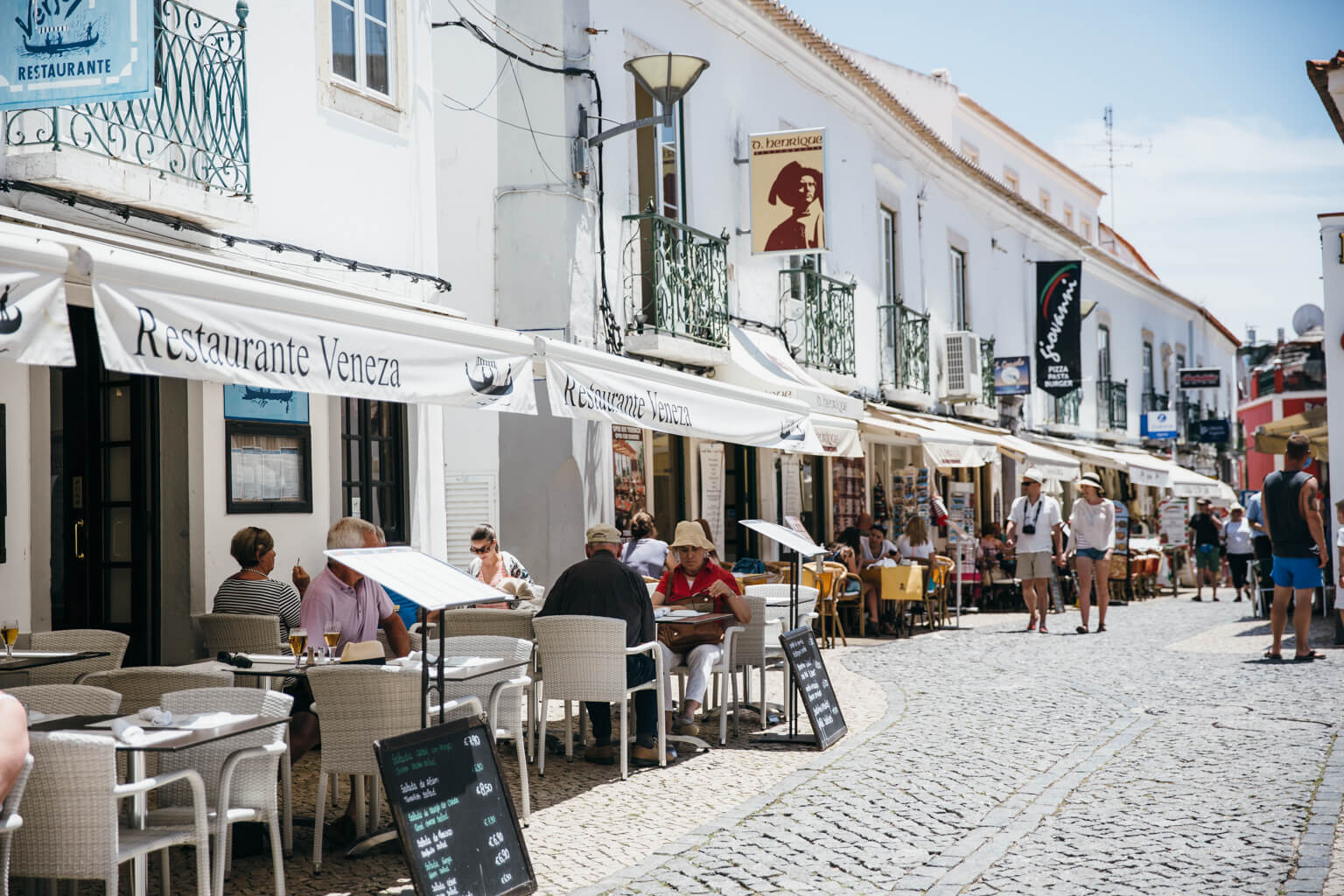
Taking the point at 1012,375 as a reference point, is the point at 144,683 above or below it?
below

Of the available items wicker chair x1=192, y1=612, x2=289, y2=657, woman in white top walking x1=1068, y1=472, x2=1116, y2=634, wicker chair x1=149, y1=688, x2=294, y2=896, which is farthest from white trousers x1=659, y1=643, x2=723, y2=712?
woman in white top walking x1=1068, y1=472, x2=1116, y2=634

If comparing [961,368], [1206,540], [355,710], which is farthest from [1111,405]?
[355,710]

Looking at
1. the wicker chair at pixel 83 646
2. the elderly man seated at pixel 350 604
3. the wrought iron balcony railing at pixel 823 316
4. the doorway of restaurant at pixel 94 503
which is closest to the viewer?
the wicker chair at pixel 83 646

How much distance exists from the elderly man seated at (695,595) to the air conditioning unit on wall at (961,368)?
1316 centimetres

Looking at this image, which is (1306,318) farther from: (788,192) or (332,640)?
(332,640)

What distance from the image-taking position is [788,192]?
1493 centimetres

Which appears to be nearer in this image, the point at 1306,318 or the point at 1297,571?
the point at 1297,571

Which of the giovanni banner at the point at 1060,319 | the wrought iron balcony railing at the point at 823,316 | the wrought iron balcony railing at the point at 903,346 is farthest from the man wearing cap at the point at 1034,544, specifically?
the giovanni banner at the point at 1060,319

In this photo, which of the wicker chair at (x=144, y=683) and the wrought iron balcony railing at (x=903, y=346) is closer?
the wicker chair at (x=144, y=683)

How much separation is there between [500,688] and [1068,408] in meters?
23.9

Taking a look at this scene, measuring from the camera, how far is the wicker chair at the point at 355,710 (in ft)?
18.1

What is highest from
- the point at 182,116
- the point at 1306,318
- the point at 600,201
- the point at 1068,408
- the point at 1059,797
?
the point at 1306,318

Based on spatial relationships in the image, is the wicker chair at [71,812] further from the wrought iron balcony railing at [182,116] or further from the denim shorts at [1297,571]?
the denim shorts at [1297,571]

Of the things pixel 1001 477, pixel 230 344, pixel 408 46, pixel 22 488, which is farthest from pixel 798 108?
pixel 230 344
